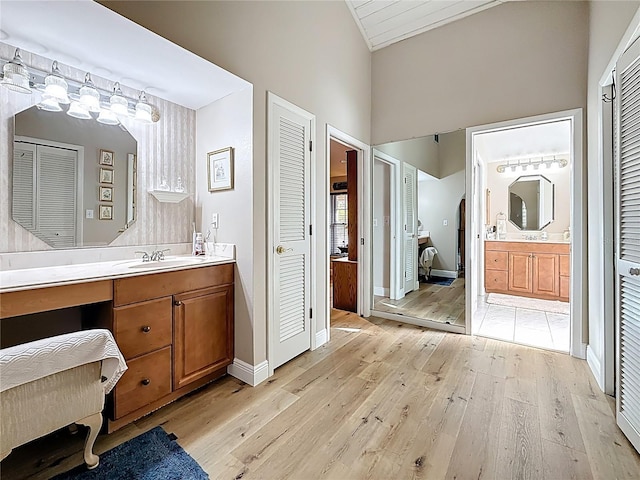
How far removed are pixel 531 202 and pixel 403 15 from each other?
3720mm

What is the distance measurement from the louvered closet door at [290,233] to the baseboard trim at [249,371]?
0.11 m

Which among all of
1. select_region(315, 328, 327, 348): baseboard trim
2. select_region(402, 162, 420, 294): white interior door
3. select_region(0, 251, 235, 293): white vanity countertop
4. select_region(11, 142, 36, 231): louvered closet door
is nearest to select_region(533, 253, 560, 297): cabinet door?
select_region(402, 162, 420, 294): white interior door

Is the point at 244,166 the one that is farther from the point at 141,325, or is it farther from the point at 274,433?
the point at 274,433

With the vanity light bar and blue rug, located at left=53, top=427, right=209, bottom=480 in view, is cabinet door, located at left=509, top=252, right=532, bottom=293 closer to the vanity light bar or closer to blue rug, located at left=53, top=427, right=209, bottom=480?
the vanity light bar

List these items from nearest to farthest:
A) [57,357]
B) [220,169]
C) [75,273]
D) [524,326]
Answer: [57,357] < [75,273] < [220,169] < [524,326]

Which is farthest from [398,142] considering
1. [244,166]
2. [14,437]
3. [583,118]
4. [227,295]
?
[14,437]

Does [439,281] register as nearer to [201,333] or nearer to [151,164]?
[201,333]

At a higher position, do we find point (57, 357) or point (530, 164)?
point (530, 164)

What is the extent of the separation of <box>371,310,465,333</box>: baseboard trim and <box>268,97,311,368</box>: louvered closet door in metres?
1.31

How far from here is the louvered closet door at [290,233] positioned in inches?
92.8

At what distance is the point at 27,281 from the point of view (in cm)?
136

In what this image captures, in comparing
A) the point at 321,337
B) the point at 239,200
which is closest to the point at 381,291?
the point at 321,337

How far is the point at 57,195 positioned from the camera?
6.26 feet

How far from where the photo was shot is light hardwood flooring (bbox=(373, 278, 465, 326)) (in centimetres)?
336
